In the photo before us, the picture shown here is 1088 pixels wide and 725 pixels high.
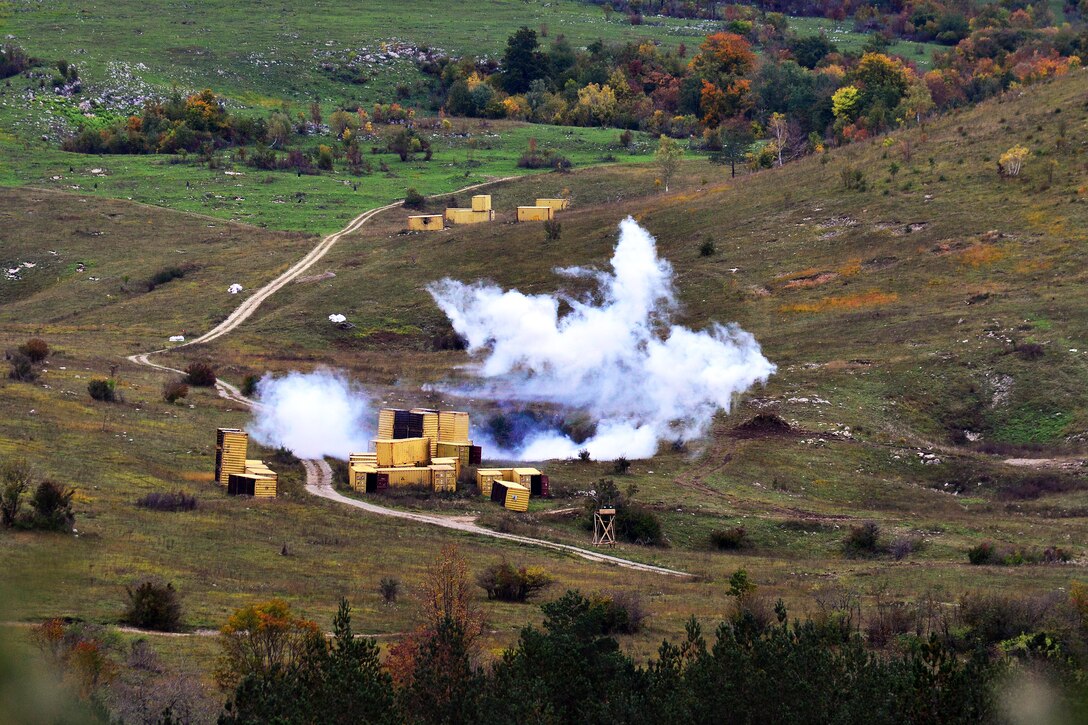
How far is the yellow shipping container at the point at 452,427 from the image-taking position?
184 ft

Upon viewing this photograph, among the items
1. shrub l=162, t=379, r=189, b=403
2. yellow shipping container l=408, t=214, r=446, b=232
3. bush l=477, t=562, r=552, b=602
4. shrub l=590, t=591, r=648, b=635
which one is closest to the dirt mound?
bush l=477, t=562, r=552, b=602

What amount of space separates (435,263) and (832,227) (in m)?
28.3

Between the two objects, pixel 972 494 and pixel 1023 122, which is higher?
pixel 1023 122

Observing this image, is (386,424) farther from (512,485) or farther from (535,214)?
(535,214)

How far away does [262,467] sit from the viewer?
5025 cm

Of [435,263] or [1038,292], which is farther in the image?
[435,263]

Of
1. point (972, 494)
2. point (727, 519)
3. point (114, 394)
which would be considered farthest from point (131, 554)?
point (972, 494)

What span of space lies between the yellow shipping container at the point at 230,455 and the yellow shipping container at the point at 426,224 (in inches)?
2274

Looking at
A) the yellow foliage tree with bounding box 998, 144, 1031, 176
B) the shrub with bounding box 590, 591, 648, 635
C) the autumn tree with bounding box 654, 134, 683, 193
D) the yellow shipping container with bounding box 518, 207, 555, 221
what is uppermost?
the yellow foliage tree with bounding box 998, 144, 1031, 176

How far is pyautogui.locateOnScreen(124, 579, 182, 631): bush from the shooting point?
29.3m

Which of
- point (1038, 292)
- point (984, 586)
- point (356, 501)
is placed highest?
point (1038, 292)

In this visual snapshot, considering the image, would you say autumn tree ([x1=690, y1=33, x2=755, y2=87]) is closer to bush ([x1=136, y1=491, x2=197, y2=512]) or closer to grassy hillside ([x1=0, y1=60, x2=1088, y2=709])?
grassy hillside ([x1=0, y1=60, x2=1088, y2=709])

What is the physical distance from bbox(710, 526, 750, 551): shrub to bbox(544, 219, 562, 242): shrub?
51.3 metres

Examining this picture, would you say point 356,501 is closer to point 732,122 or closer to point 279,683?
point 279,683
